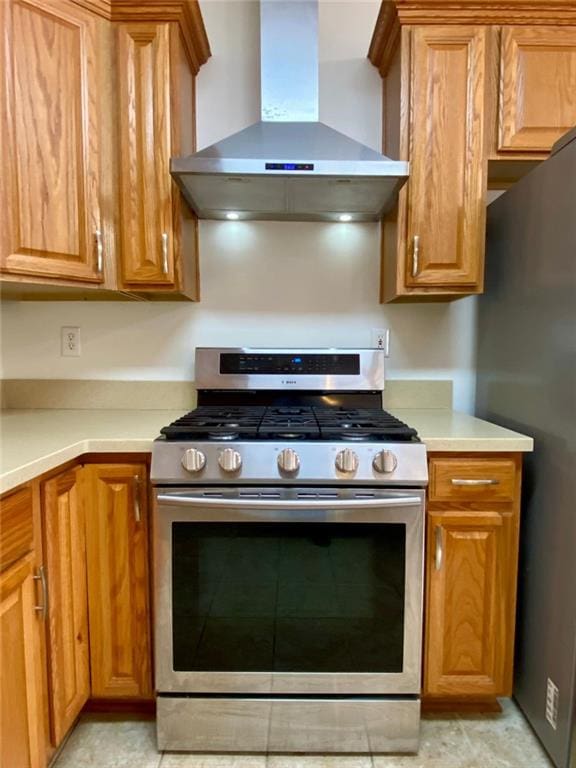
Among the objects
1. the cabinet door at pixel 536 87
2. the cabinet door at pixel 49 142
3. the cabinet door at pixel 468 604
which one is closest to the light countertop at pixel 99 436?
the cabinet door at pixel 468 604

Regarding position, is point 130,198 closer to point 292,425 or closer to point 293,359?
point 293,359

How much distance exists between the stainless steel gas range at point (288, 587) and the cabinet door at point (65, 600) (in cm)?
23

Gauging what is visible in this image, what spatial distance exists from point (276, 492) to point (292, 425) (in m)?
0.22

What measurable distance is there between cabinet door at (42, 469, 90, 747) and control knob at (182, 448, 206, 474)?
1.07ft

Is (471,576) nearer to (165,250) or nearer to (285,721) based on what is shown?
(285,721)

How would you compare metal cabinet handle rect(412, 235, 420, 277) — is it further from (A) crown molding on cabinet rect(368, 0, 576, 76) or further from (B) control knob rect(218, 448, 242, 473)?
(B) control knob rect(218, 448, 242, 473)

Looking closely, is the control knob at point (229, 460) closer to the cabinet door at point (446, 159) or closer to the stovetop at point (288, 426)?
the stovetop at point (288, 426)

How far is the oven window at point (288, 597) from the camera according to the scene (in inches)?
48.5

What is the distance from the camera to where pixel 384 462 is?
119 centimetres

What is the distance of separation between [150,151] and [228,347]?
2.46 feet

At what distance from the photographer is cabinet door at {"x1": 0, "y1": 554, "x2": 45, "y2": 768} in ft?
3.10

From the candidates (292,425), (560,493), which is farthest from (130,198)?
(560,493)

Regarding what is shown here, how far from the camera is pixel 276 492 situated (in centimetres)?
121

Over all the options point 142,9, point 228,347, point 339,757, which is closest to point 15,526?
point 228,347
